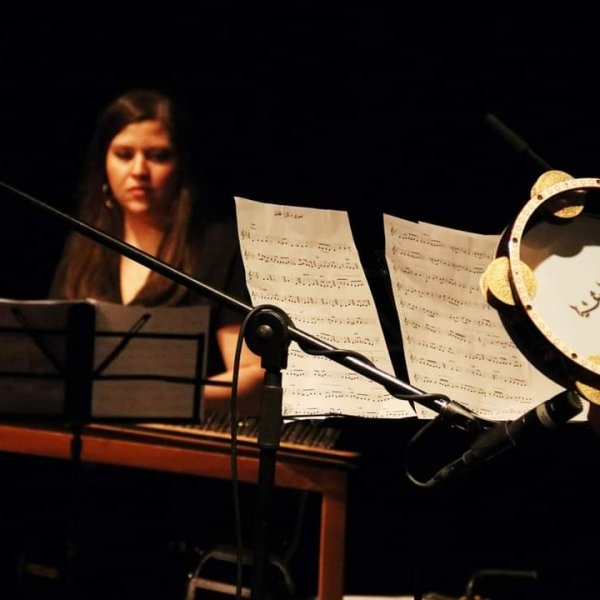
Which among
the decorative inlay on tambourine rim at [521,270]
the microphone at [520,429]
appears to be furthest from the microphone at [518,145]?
the microphone at [520,429]

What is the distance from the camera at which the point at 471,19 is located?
284cm

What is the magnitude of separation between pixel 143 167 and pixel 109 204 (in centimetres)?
20

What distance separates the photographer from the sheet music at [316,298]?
141cm

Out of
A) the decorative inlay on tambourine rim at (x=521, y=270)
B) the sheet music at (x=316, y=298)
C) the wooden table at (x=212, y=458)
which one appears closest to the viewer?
the decorative inlay on tambourine rim at (x=521, y=270)

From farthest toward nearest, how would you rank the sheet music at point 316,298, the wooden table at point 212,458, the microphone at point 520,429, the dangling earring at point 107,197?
the dangling earring at point 107,197
the wooden table at point 212,458
the sheet music at point 316,298
the microphone at point 520,429

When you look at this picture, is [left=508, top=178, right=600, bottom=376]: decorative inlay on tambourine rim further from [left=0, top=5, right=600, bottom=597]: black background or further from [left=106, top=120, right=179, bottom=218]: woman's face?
[left=106, top=120, right=179, bottom=218]: woman's face

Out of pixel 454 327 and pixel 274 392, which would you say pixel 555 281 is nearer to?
pixel 454 327

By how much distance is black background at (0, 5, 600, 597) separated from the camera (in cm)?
269

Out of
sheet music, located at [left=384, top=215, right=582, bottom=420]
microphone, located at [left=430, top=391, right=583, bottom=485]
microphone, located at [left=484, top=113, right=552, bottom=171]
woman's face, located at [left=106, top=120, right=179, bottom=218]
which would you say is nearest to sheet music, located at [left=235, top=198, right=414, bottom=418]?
sheet music, located at [left=384, top=215, right=582, bottom=420]

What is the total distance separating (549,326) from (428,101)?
5.67 ft

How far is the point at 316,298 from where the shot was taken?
1.46 metres

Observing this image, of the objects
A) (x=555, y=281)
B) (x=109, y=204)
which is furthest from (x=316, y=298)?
(x=109, y=204)

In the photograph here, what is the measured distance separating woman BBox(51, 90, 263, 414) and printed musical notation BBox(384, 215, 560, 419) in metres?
1.21

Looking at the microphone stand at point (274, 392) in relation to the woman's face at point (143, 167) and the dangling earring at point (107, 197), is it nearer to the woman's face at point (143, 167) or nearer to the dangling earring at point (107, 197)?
the woman's face at point (143, 167)
